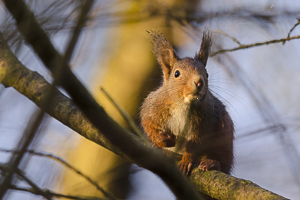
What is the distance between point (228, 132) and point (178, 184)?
1731mm

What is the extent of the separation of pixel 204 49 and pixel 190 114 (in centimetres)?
73

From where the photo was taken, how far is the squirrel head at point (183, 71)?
2906 millimetres

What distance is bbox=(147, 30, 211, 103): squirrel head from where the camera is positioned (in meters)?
2.91

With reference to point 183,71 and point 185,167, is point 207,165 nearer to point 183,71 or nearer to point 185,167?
point 185,167

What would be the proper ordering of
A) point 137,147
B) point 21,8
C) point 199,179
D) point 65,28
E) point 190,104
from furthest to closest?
point 190,104 → point 199,179 → point 137,147 → point 65,28 → point 21,8

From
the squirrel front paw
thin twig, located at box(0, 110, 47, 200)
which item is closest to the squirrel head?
the squirrel front paw

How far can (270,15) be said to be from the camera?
2.53 meters

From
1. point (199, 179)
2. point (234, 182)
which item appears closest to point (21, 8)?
point (234, 182)

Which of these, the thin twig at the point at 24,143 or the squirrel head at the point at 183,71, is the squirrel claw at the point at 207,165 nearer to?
the squirrel head at the point at 183,71

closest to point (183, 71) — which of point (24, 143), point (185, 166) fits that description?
point (185, 166)

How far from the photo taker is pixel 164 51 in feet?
11.3

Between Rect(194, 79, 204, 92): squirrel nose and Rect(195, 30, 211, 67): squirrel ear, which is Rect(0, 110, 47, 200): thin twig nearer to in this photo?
Rect(194, 79, 204, 92): squirrel nose

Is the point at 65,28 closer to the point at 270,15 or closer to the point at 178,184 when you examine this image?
the point at 178,184

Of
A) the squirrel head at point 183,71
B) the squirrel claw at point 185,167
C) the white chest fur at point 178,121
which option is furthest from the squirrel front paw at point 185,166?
the squirrel head at point 183,71
